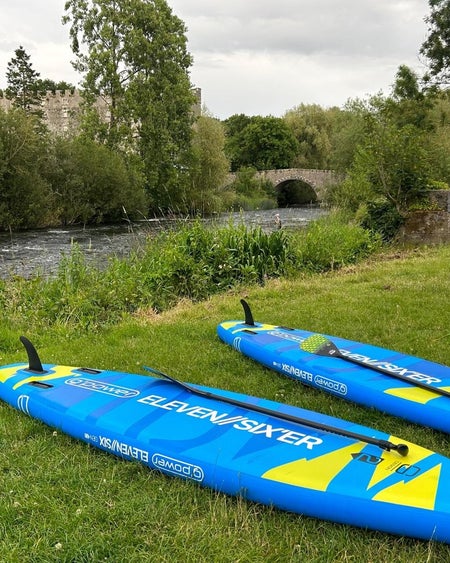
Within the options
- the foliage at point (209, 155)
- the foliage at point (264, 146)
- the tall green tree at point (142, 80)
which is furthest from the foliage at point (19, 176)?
the foliage at point (264, 146)

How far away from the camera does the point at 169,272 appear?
6.71 meters

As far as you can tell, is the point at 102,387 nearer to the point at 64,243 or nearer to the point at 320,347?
the point at 320,347

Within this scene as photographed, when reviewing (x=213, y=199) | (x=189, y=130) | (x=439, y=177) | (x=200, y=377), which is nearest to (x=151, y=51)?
(x=189, y=130)

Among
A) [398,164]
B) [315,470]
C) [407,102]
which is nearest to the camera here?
[315,470]

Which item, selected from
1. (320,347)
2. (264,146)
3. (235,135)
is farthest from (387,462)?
(235,135)

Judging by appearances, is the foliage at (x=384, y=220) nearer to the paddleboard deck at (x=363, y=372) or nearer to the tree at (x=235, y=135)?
the paddleboard deck at (x=363, y=372)

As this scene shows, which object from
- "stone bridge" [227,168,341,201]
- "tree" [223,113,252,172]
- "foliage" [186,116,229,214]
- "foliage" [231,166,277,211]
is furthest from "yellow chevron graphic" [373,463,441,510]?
"tree" [223,113,252,172]

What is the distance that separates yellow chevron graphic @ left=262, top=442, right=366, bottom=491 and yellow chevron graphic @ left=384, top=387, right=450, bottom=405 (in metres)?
0.79

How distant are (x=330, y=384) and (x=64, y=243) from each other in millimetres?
12744

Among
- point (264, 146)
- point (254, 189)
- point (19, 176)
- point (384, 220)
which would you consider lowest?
point (384, 220)

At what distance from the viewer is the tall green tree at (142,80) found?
79.4 ft

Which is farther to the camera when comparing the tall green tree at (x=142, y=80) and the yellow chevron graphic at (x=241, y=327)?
the tall green tree at (x=142, y=80)

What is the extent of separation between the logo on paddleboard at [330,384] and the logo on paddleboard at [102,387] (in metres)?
1.20

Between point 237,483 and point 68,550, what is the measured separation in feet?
2.38
